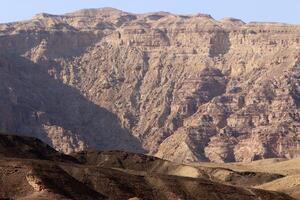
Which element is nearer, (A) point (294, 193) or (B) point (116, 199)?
(B) point (116, 199)

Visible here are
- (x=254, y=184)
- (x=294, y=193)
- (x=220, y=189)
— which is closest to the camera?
(x=220, y=189)

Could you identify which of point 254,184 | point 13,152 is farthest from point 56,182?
point 254,184

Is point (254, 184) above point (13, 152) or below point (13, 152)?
below

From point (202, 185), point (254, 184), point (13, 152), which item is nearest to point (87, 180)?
point (202, 185)

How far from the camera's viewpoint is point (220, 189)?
135 m

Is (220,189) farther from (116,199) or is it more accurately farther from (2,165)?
(2,165)

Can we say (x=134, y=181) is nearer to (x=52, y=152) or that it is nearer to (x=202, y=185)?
(x=202, y=185)

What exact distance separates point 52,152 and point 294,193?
43.1 meters

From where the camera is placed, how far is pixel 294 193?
14938 centimetres

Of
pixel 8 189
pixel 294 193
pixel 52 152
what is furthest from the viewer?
pixel 52 152

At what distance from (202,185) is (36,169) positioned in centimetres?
2416

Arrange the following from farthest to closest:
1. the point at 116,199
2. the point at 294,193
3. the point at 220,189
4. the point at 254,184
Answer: the point at 254,184 < the point at 294,193 < the point at 220,189 < the point at 116,199

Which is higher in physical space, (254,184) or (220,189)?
(220,189)

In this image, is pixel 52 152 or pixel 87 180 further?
pixel 52 152
